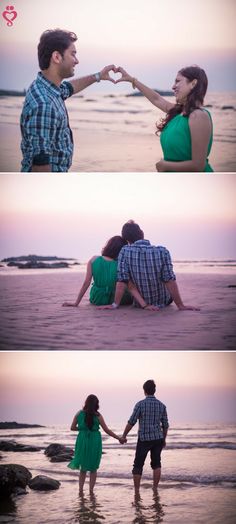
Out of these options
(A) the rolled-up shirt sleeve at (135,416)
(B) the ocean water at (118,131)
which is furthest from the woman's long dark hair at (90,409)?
(B) the ocean water at (118,131)

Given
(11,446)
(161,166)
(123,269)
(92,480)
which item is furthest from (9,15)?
(92,480)

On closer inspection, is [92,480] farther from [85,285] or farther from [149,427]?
[85,285]

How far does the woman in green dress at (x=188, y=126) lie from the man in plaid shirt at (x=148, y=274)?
18.8 inches

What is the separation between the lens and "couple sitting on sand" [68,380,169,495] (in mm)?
5898

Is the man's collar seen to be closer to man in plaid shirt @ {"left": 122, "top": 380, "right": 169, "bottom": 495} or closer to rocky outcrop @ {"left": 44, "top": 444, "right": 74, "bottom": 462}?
man in plaid shirt @ {"left": 122, "top": 380, "right": 169, "bottom": 495}

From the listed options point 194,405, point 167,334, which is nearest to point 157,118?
point 167,334

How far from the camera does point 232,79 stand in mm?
5992

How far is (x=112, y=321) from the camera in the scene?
575 centimetres

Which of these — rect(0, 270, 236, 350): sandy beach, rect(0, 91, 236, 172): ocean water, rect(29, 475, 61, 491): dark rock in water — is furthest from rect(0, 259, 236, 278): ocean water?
rect(29, 475, 61, 491): dark rock in water

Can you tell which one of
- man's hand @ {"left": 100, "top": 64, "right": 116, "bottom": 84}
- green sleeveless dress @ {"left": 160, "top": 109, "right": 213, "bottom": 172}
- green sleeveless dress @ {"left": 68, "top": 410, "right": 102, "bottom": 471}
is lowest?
green sleeveless dress @ {"left": 68, "top": 410, "right": 102, "bottom": 471}

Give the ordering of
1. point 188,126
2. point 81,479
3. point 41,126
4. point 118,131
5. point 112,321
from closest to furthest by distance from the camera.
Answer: point 41,126 < point 188,126 < point 112,321 < point 81,479 < point 118,131

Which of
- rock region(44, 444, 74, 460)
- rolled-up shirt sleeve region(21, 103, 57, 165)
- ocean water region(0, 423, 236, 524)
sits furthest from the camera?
rock region(44, 444, 74, 460)

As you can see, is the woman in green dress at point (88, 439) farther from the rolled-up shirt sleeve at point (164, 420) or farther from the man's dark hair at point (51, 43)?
the man's dark hair at point (51, 43)

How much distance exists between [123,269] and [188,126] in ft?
2.71
